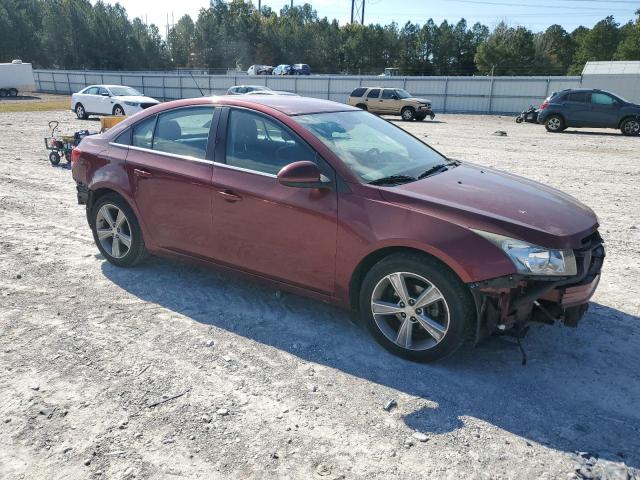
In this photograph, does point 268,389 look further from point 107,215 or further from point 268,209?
point 107,215

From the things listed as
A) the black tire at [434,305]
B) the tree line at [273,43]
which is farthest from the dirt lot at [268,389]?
the tree line at [273,43]

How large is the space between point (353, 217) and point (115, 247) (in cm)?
283

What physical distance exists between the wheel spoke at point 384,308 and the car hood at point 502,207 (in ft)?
2.30

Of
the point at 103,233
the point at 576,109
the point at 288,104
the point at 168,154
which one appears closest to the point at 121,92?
the point at 576,109

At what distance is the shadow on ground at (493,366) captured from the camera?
3104 millimetres

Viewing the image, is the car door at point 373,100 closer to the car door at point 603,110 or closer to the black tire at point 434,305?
the car door at point 603,110

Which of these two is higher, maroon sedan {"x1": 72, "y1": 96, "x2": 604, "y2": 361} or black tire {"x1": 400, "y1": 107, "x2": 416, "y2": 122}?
maroon sedan {"x1": 72, "y1": 96, "x2": 604, "y2": 361}

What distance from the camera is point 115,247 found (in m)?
5.40

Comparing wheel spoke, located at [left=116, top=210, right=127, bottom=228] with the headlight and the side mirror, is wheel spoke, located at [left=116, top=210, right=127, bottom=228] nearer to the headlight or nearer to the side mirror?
the side mirror

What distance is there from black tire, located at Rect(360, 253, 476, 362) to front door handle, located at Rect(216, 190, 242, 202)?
1.26m

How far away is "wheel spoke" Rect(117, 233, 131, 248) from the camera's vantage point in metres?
5.26

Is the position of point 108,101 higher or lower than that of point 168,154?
lower

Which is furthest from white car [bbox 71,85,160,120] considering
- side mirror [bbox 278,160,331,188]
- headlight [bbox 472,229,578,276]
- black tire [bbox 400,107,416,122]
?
headlight [bbox 472,229,578,276]

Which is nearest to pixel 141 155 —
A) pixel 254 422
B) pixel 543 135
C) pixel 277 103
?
pixel 277 103
